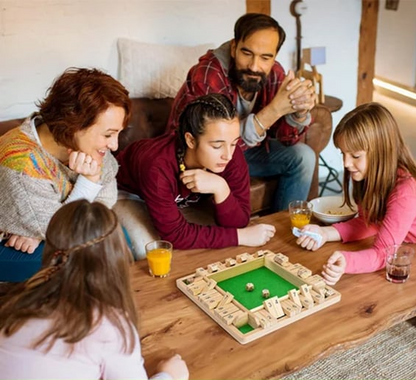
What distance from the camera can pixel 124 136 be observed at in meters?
2.79

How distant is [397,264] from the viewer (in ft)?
5.48

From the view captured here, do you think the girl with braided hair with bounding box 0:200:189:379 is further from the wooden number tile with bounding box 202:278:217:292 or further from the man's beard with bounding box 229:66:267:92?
the man's beard with bounding box 229:66:267:92

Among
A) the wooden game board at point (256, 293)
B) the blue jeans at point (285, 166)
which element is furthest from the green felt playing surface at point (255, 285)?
the blue jeans at point (285, 166)

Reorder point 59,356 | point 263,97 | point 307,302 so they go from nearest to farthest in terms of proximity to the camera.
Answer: point 59,356 → point 307,302 → point 263,97

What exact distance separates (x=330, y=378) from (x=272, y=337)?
2.07 feet

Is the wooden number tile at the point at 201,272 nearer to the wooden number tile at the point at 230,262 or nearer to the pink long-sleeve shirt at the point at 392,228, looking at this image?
the wooden number tile at the point at 230,262

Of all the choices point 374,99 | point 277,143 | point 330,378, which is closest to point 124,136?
Result: point 277,143

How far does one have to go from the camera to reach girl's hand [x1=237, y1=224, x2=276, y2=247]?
1.94 m

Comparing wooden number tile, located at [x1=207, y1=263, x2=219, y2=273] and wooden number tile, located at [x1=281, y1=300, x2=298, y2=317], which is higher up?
wooden number tile, located at [x1=281, y1=300, x2=298, y2=317]

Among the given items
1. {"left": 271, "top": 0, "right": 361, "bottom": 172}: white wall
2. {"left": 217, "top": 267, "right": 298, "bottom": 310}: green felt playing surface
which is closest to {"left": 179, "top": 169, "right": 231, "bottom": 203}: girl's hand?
{"left": 217, "top": 267, "right": 298, "bottom": 310}: green felt playing surface

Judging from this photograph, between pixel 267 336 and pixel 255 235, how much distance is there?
0.57 meters

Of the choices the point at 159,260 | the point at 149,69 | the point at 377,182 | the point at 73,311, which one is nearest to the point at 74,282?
the point at 73,311

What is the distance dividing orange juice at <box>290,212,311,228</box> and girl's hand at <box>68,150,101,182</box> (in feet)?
2.52

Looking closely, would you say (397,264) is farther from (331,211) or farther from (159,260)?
(159,260)
